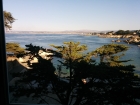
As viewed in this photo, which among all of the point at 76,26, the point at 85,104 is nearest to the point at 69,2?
the point at 76,26

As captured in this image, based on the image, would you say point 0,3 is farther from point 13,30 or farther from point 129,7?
point 129,7

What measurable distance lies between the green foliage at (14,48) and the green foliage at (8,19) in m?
0.20

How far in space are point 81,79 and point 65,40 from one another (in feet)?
1.67

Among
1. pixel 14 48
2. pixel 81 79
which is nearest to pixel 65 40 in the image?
pixel 81 79

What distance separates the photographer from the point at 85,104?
1842 millimetres

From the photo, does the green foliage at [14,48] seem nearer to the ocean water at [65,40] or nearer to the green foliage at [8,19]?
the ocean water at [65,40]

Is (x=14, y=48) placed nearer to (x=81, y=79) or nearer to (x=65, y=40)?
(x=65, y=40)

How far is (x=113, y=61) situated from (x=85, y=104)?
1.96 feet

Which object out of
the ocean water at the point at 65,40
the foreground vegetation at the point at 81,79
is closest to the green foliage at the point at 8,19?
the ocean water at the point at 65,40

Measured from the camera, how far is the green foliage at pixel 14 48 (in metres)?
1.89

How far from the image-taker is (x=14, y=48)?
6.39 feet

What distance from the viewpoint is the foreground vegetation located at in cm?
180

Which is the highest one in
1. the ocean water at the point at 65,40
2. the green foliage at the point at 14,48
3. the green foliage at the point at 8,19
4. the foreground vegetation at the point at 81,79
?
the green foliage at the point at 8,19

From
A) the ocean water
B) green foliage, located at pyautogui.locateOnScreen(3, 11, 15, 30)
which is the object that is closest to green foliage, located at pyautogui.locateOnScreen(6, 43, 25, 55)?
the ocean water
